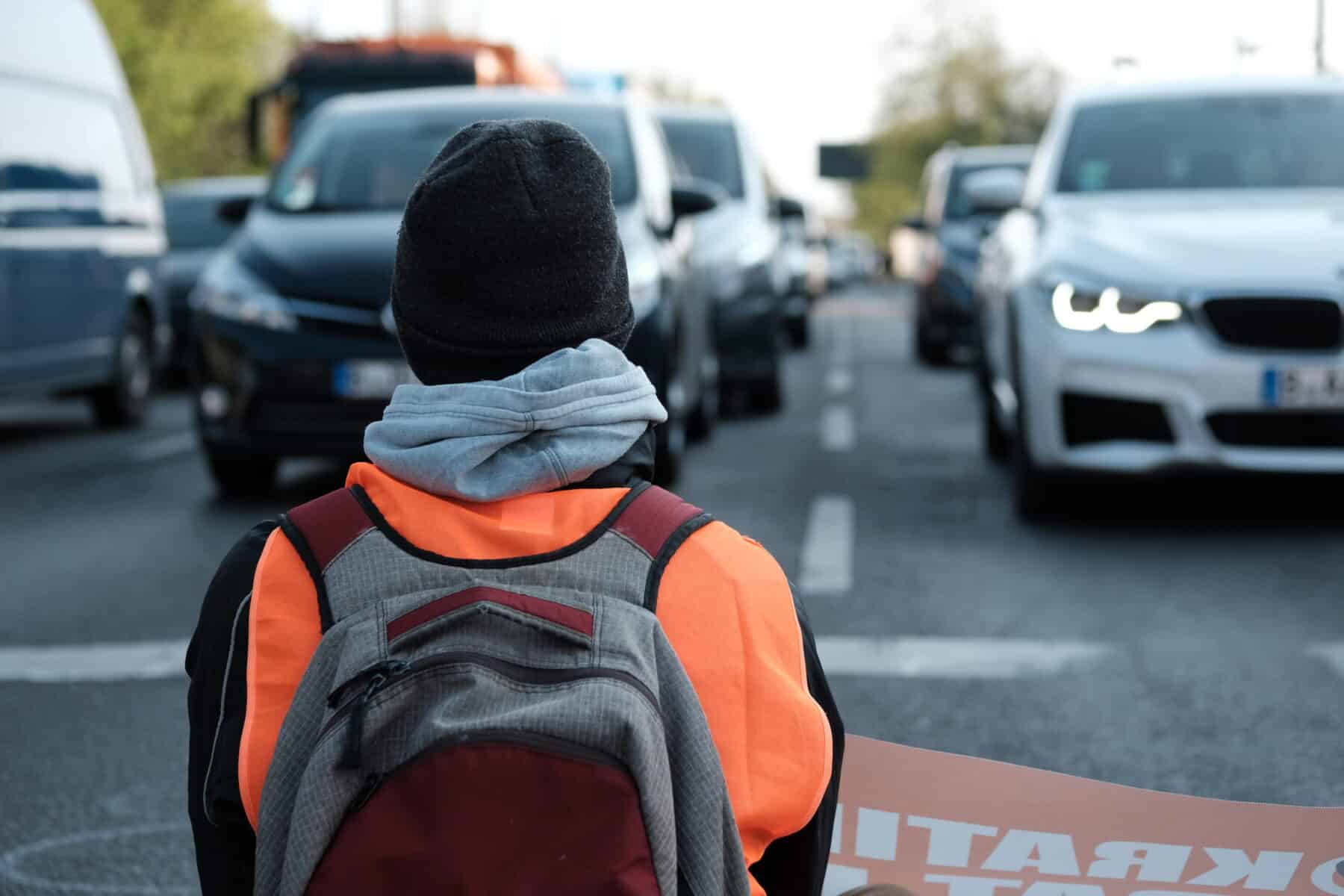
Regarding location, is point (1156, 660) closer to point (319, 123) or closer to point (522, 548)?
point (522, 548)

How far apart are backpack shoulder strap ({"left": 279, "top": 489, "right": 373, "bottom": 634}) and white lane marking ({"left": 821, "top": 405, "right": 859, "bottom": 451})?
8.74 metres

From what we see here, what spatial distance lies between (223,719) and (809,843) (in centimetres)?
52

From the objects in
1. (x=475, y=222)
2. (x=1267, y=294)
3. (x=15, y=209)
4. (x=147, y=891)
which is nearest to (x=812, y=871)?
(x=475, y=222)

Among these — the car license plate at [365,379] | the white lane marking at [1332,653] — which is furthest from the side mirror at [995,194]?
the white lane marking at [1332,653]

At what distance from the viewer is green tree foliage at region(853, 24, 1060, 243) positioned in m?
86.7

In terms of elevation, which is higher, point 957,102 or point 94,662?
point 94,662

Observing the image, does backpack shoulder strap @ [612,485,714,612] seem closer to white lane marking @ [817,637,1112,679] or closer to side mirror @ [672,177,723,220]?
white lane marking @ [817,637,1112,679]

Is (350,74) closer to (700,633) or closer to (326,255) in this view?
(326,255)

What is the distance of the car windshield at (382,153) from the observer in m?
8.52

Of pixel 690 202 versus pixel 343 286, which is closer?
pixel 343 286

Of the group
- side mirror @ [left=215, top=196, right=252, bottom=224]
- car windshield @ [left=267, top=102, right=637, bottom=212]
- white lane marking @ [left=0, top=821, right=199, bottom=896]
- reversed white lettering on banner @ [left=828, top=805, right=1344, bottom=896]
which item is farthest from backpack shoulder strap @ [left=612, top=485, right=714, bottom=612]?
side mirror @ [left=215, top=196, right=252, bottom=224]

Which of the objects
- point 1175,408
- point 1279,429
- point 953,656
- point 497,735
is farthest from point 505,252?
point 1279,429

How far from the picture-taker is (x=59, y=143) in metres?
11.5

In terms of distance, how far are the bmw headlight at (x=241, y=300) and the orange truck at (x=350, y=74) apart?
10.4 meters
